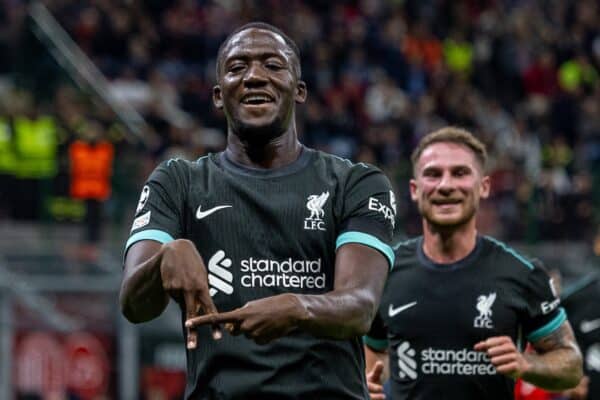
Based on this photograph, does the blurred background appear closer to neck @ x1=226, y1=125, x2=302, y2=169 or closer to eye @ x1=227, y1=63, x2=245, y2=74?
neck @ x1=226, y1=125, x2=302, y2=169

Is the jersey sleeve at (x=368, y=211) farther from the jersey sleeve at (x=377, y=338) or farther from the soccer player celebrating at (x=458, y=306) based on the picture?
the jersey sleeve at (x=377, y=338)

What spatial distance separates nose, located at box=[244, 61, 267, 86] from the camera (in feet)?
14.1

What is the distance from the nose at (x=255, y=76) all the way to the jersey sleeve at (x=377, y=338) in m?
2.19

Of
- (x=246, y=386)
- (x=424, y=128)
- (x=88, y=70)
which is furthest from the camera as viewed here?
(x=424, y=128)

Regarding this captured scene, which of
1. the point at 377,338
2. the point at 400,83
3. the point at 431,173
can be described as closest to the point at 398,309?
the point at 377,338

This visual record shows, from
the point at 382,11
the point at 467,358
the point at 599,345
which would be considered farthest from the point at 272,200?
the point at 382,11

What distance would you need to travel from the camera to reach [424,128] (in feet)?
62.2

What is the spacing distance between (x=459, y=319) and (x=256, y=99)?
6.99 ft

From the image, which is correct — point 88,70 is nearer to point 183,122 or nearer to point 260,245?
point 183,122

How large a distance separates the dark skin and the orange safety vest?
424 inches

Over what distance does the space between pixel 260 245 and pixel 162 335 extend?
31.9 ft

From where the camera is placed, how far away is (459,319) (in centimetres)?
610

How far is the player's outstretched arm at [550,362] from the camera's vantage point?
5.56 metres

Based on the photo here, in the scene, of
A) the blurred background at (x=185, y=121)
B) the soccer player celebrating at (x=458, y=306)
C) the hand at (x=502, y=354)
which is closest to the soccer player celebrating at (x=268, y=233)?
the hand at (x=502, y=354)
